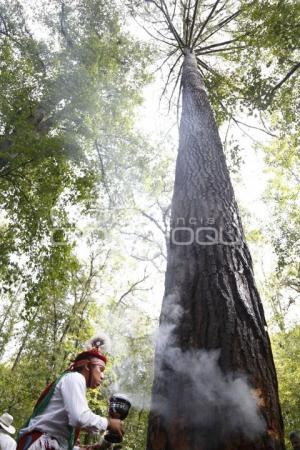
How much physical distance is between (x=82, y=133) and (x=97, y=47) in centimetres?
239

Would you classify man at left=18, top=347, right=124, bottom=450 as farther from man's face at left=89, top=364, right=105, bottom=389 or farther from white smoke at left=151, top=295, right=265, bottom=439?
white smoke at left=151, top=295, right=265, bottom=439

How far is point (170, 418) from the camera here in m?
1.76

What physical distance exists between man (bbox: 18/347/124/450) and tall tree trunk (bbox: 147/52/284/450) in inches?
26.9

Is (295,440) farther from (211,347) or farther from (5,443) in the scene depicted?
(5,443)

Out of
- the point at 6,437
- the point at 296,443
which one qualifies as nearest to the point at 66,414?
the point at 296,443

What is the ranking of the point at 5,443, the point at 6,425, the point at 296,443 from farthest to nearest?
1. the point at 6,425
2. the point at 5,443
3. the point at 296,443

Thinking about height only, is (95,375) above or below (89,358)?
below

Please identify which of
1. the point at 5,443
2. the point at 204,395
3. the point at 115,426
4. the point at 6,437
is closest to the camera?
the point at 204,395

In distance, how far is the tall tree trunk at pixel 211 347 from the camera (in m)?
1.67

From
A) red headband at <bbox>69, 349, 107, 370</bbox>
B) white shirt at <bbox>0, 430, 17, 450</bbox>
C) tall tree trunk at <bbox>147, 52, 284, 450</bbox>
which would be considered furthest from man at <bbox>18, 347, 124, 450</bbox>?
white shirt at <bbox>0, 430, 17, 450</bbox>

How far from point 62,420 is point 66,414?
0.15ft

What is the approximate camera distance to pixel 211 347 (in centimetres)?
200

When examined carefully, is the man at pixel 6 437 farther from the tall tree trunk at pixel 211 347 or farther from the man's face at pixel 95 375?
A: the tall tree trunk at pixel 211 347

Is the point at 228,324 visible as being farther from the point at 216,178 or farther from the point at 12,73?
the point at 12,73
